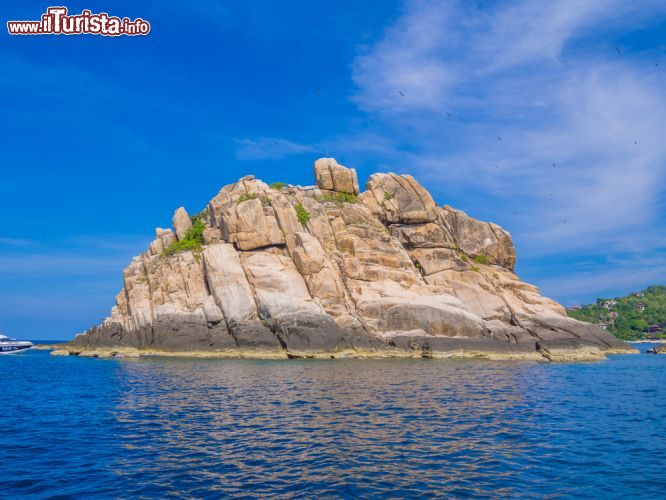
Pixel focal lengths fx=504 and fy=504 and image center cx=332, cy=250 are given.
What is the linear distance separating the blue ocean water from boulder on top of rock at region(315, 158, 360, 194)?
4521 centimetres

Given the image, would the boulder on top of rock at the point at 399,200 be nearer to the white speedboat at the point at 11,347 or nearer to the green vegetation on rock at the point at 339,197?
the green vegetation on rock at the point at 339,197

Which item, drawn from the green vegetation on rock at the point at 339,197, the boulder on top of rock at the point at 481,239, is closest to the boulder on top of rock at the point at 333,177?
the green vegetation on rock at the point at 339,197

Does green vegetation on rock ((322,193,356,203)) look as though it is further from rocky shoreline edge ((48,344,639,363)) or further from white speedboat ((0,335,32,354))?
white speedboat ((0,335,32,354))

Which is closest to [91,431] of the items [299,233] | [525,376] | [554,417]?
[554,417]

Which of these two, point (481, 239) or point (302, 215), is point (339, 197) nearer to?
point (302, 215)

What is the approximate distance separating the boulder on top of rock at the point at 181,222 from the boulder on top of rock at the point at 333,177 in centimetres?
2018

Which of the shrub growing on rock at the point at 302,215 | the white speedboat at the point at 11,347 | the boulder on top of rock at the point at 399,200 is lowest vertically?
the white speedboat at the point at 11,347

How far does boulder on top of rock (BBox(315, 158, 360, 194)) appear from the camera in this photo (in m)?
76.4

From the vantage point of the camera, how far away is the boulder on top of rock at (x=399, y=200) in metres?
75.7

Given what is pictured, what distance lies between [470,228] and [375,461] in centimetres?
6671

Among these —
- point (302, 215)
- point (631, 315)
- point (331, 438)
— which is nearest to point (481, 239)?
point (302, 215)

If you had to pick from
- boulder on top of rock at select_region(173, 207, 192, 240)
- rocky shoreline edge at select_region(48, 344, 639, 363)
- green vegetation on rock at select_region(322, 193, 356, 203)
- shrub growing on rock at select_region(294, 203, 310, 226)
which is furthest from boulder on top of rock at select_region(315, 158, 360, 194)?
rocky shoreline edge at select_region(48, 344, 639, 363)

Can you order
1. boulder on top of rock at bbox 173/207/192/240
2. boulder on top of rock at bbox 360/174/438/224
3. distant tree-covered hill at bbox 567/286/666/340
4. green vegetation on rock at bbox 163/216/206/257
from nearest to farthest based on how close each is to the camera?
green vegetation on rock at bbox 163/216/206/257 → boulder on top of rock at bbox 173/207/192/240 → boulder on top of rock at bbox 360/174/438/224 → distant tree-covered hill at bbox 567/286/666/340

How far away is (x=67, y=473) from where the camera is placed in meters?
14.1
